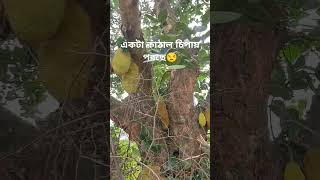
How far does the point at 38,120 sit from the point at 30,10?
0.71 ft

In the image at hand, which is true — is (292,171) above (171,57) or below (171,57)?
below

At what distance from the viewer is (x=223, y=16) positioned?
2.64 feet

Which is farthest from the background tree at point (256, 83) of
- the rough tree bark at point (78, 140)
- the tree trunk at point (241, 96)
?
the rough tree bark at point (78, 140)

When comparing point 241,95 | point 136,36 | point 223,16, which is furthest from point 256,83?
point 136,36

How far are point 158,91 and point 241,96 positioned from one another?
0.16 meters

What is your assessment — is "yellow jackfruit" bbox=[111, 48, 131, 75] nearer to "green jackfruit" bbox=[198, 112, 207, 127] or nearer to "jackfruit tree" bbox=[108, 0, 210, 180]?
"jackfruit tree" bbox=[108, 0, 210, 180]

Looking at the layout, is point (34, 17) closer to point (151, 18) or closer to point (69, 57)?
point (69, 57)

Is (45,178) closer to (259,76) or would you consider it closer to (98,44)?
(98,44)

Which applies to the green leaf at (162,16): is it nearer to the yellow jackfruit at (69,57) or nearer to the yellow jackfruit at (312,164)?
the yellow jackfruit at (69,57)

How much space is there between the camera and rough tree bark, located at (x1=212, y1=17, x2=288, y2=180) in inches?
31.6

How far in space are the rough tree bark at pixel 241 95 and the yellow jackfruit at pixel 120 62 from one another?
0.17 m

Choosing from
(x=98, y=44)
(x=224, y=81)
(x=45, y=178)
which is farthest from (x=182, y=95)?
(x=45, y=178)

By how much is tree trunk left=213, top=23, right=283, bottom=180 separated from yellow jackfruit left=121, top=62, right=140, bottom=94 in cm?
15

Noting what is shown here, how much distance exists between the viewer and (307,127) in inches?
32.7
